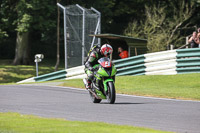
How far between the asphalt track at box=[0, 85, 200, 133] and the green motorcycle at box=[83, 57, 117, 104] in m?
0.31

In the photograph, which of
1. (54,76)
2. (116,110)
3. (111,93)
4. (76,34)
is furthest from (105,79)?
(76,34)

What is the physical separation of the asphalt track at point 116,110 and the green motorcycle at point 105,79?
0.31 metres

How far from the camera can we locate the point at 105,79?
471 inches

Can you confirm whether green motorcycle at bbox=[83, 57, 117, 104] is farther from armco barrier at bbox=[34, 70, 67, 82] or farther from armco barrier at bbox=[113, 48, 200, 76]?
Result: armco barrier at bbox=[34, 70, 67, 82]

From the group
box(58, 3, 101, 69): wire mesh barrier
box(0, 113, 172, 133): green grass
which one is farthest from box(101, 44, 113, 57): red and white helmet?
box(58, 3, 101, 69): wire mesh barrier

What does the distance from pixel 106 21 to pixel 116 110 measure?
30239mm

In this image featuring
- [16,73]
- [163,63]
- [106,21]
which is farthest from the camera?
[106,21]

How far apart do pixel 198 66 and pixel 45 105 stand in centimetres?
946

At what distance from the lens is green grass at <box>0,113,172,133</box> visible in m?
7.24

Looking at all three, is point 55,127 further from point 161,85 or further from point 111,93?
point 161,85

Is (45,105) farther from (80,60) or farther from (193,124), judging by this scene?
(80,60)

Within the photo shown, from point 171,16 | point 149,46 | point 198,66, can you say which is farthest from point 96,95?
point 171,16

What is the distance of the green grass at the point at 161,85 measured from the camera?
14977 millimetres

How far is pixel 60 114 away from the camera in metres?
9.90
